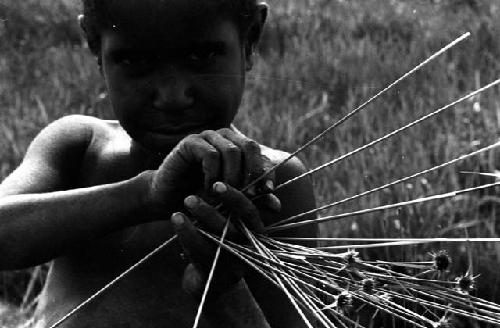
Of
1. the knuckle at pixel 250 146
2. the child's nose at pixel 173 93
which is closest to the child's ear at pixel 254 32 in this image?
the child's nose at pixel 173 93

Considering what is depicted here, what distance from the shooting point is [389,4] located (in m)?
4.69

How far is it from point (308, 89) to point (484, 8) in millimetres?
1178

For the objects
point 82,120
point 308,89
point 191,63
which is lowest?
point 308,89

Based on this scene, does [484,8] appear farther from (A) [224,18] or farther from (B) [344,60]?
(A) [224,18]

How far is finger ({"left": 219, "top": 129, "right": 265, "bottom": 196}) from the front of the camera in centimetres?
156

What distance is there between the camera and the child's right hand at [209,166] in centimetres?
154

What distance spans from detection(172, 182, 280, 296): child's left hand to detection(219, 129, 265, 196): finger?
1.4 inches

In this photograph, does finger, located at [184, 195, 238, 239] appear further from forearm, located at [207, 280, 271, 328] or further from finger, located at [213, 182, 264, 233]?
forearm, located at [207, 280, 271, 328]

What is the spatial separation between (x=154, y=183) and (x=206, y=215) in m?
0.12

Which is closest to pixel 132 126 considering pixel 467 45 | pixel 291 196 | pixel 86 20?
pixel 86 20

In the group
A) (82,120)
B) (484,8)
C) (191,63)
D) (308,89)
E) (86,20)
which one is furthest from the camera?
(484,8)

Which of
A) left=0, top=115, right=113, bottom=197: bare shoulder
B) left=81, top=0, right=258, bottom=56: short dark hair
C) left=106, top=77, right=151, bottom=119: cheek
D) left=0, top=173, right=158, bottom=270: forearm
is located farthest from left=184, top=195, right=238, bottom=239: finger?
left=0, top=115, right=113, bottom=197: bare shoulder

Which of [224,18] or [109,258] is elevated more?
[224,18]

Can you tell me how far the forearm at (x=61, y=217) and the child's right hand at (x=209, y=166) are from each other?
0.38 feet
